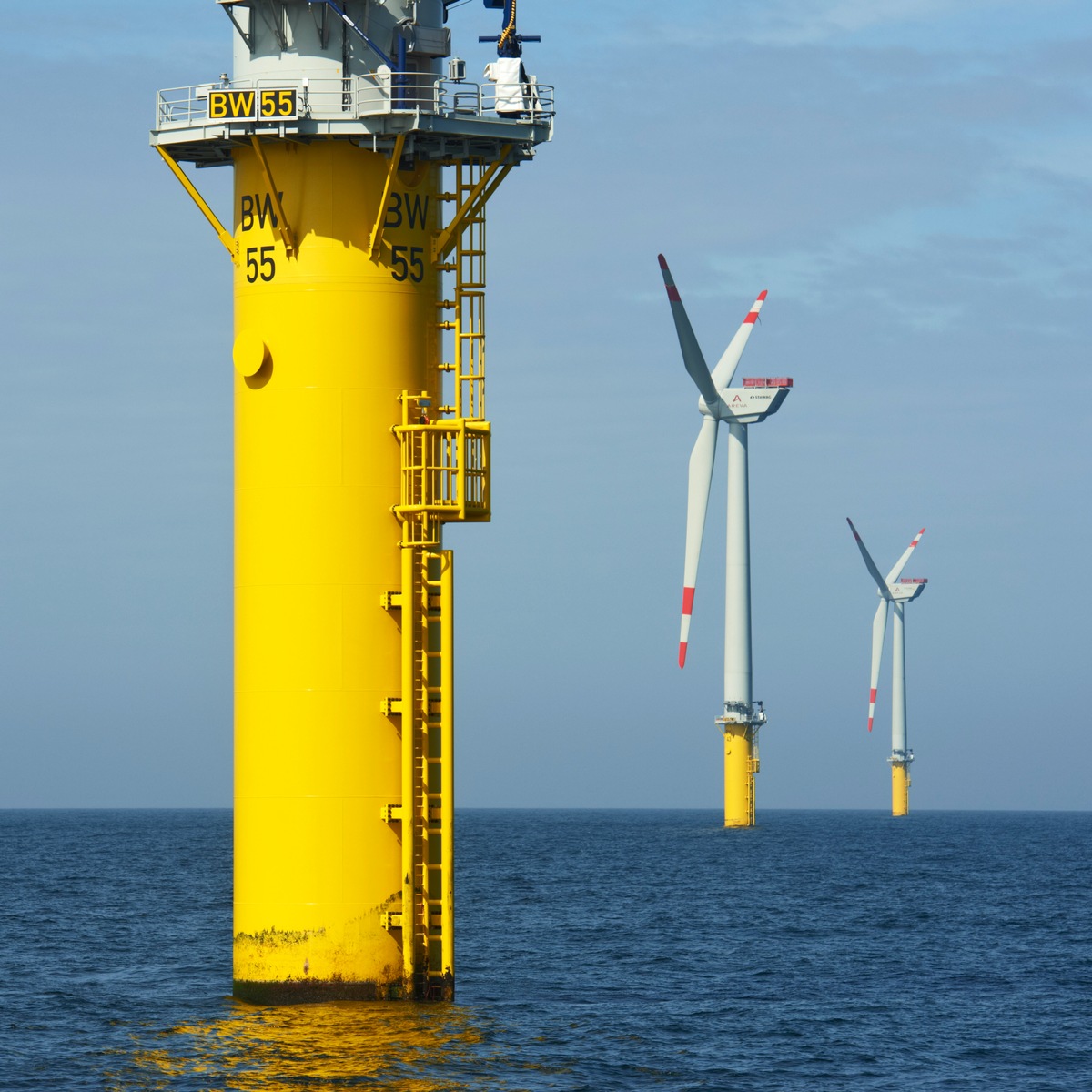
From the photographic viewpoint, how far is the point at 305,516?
115ft

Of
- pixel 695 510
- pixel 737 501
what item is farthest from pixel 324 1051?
pixel 737 501

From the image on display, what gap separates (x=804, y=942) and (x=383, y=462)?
32.3m

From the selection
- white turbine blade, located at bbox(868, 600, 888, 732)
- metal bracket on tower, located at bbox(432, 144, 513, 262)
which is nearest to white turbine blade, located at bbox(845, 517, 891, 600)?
white turbine blade, located at bbox(868, 600, 888, 732)

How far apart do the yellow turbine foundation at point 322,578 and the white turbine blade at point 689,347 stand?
3574 inches

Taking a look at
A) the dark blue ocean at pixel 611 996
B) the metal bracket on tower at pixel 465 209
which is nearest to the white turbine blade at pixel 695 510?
the dark blue ocean at pixel 611 996

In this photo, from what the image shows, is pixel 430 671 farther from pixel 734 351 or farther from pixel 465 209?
pixel 734 351

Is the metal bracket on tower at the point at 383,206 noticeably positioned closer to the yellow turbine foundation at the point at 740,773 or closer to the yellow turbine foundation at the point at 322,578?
the yellow turbine foundation at the point at 322,578

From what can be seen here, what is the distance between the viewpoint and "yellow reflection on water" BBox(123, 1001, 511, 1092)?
100ft

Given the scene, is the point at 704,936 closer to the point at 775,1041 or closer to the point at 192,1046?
the point at 775,1041

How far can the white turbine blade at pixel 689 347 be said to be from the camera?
413ft

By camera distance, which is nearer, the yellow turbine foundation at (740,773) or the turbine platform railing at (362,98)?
the turbine platform railing at (362,98)

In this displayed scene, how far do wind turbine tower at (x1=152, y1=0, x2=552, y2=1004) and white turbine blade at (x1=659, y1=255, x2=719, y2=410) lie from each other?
Answer: 9018cm

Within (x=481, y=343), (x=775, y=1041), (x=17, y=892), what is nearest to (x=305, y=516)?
(x=481, y=343)

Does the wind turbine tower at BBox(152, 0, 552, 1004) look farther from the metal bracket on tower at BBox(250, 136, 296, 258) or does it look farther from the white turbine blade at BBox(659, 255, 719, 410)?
the white turbine blade at BBox(659, 255, 719, 410)
